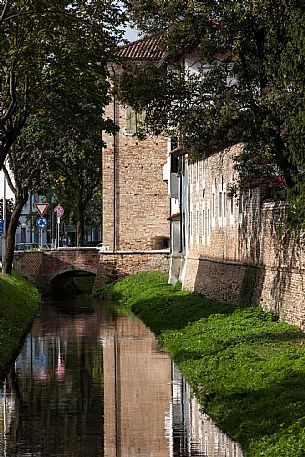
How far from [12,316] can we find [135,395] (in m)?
16.5

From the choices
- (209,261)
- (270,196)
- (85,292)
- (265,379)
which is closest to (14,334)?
(270,196)

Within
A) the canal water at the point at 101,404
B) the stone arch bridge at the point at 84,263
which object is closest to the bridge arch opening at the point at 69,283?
the stone arch bridge at the point at 84,263

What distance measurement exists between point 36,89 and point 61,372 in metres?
8.95

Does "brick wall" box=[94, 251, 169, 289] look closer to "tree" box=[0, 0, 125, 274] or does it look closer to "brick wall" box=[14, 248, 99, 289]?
"brick wall" box=[14, 248, 99, 289]

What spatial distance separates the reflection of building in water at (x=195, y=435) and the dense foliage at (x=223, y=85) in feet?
28.9

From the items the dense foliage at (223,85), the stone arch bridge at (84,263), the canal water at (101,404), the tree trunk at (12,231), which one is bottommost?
the canal water at (101,404)

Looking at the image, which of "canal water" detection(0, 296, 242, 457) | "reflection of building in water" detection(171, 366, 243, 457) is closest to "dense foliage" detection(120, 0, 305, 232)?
"canal water" detection(0, 296, 242, 457)

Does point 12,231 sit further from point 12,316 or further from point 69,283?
point 69,283

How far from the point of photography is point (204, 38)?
1218 inches

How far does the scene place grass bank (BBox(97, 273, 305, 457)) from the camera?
645 inches

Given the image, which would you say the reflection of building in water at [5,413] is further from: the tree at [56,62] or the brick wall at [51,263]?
the brick wall at [51,263]

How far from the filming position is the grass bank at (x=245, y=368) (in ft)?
53.8

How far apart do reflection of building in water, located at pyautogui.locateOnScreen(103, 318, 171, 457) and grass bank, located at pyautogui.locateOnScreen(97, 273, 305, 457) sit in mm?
592

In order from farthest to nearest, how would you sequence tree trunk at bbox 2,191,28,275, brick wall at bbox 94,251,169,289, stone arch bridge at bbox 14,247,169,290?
stone arch bridge at bbox 14,247,169,290
brick wall at bbox 94,251,169,289
tree trunk at bbox 2,191,28,275
